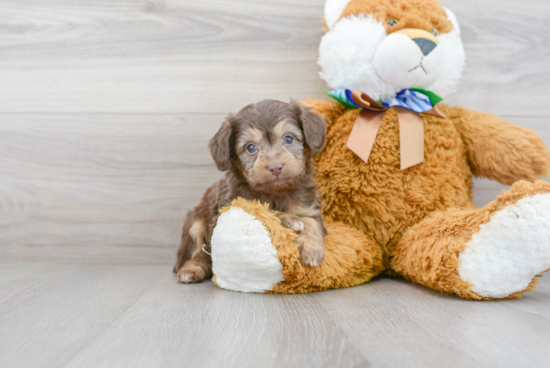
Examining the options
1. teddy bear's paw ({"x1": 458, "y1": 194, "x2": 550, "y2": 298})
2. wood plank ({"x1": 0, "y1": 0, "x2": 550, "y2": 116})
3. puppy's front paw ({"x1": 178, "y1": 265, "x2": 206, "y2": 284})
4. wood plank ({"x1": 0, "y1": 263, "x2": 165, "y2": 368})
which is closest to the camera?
wood plank ({"x1": 0, "y1": 263, "x2": 165, "y2": 368})

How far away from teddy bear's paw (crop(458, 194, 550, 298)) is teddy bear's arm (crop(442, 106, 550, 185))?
1.66 feet

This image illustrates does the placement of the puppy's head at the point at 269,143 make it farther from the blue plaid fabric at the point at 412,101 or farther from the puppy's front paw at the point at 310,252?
the blue plaid fabric at the point at 412,101

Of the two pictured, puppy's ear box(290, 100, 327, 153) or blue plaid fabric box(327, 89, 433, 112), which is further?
blue plaid fabric box(327, 89, 433, 112)

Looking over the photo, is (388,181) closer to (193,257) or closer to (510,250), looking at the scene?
(510,250)

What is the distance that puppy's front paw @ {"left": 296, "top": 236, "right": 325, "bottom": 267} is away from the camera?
1551 millimetres

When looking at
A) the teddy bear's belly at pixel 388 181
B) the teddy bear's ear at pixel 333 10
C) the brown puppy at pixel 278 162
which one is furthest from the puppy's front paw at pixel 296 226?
the teddy bear's ear at pixel 333 10

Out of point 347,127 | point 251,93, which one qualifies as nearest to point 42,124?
point 251,93

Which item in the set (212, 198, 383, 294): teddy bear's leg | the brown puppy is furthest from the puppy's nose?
(212, 198, 383, 294): teddy bear's leg

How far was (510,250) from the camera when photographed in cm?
143

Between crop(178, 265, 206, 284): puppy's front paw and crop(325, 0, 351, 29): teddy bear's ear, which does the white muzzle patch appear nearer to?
crop(325, 0, 351, 29): teddy bear's ear

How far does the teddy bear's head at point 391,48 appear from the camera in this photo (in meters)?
1.82

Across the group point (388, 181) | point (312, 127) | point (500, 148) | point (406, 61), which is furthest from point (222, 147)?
point (500, 148)

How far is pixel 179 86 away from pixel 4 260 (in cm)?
141

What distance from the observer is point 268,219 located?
1559 mm
